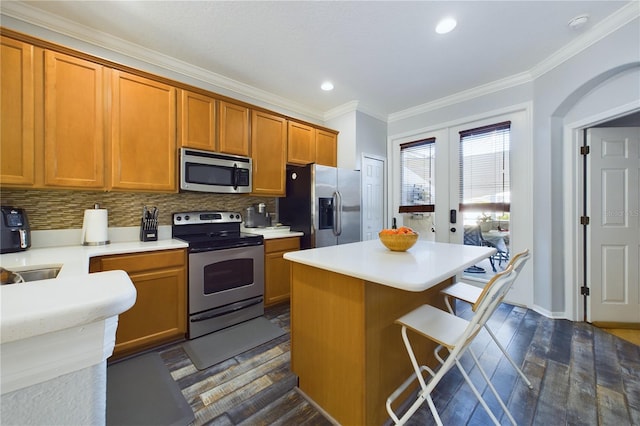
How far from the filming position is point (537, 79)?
285 cm

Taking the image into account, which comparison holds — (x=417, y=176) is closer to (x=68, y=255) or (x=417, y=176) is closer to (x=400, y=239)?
(x=400, y=239)

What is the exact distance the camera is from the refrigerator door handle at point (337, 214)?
333cm

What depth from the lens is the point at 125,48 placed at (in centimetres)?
243

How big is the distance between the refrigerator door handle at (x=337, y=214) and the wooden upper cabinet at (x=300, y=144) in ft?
2.29

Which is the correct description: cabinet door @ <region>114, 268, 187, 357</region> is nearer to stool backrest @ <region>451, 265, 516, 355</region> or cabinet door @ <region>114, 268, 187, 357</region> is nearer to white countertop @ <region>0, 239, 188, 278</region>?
white countertop @ <region>0, 239, 188, 278</region>

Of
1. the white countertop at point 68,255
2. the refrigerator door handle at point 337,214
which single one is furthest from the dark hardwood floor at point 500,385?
the refrigerator door handle at point 337,214

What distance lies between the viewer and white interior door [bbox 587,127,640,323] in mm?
2576

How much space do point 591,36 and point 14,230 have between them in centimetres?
484

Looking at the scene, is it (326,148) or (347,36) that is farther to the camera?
(326,148)

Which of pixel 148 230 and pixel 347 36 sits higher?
pixel 347 36

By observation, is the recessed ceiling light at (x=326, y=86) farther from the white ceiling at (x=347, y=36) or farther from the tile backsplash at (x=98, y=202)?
the tile backsplash at (x=98, y=202)

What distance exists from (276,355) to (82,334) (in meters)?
1.97

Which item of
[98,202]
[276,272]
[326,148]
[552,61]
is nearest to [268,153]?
[326,148]

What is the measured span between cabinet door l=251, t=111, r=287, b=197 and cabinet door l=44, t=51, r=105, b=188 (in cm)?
140
